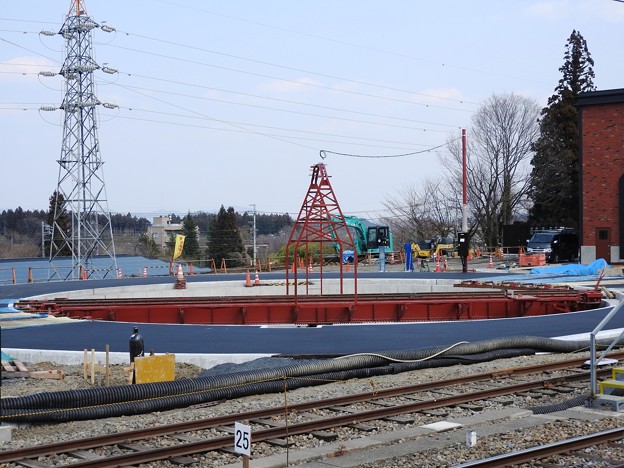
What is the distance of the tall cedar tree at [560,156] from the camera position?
235 feet

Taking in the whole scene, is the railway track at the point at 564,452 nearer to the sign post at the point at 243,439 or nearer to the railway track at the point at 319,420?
the sign post at the point at 243,439

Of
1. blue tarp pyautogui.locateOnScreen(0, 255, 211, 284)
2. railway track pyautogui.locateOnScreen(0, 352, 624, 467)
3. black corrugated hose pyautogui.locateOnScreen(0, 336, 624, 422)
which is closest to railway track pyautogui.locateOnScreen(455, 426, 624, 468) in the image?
Result: railway track pyautogui.locateOnScreen(0, 352, 624, 467)

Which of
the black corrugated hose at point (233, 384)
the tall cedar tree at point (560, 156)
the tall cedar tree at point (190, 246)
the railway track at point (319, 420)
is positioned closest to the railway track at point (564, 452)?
the railway track at point (319, 420)

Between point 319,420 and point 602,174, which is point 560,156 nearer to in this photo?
point 602,174

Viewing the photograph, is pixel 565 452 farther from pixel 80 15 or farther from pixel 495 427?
pixel 80 15

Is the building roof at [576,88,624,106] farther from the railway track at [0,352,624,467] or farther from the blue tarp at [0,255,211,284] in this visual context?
the railway track at [0,352,624,467]

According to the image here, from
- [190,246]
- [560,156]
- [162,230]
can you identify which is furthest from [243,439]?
[162,230]

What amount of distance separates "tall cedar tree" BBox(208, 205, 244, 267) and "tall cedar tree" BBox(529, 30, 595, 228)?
27.8 meters

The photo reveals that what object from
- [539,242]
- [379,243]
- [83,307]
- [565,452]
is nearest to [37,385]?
[565,452]

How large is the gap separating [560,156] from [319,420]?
63.9 m

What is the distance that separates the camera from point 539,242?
5734 cm

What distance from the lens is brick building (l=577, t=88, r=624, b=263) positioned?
50.5 meters

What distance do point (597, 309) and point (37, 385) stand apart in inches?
737

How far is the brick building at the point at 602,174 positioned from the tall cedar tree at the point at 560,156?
1980 cm
